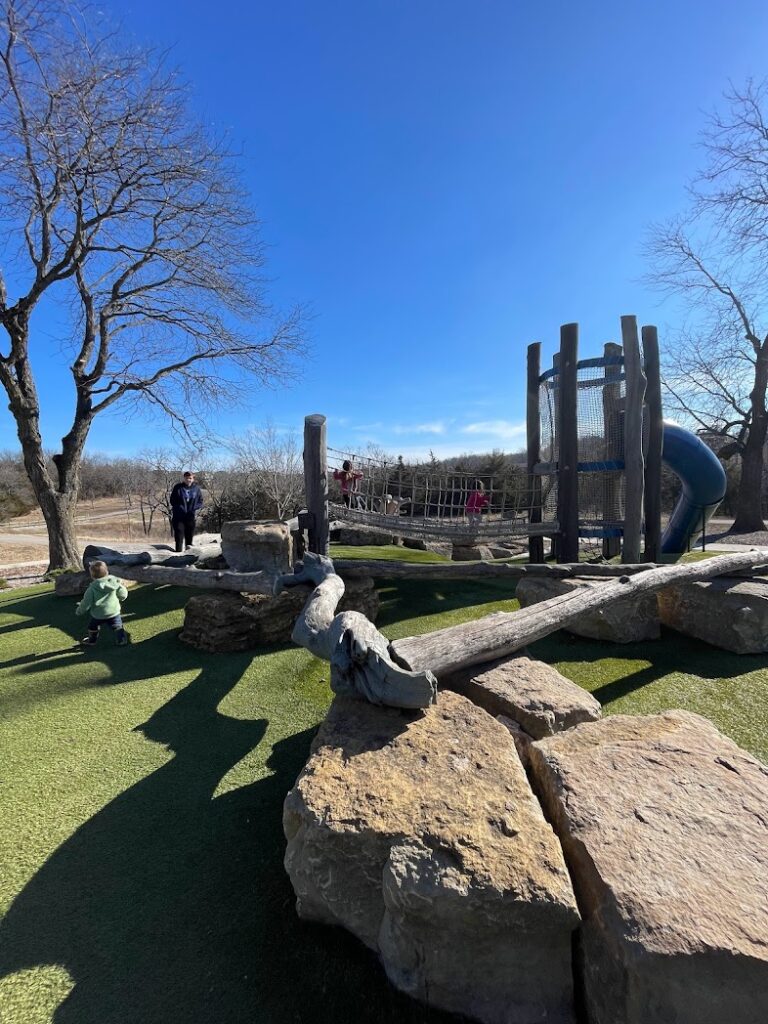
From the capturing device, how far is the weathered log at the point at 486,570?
5.01 m

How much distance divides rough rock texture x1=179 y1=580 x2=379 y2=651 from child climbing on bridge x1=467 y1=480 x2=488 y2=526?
8.51 ft

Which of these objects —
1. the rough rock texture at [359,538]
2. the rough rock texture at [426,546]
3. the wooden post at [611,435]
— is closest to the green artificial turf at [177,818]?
the wooden post at [611,435]

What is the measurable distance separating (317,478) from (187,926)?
4.20 m

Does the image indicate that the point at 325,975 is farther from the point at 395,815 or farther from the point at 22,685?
the point at 22,685

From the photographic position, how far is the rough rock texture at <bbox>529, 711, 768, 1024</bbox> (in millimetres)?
1161

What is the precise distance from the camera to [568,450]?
6.56 metres

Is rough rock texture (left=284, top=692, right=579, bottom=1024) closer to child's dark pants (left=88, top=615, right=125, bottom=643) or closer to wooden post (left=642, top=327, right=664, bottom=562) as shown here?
child's dark pants (left=88, top=615, right=125, bottom=643)

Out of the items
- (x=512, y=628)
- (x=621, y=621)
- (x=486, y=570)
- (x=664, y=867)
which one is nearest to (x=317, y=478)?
(x=486, y=570)

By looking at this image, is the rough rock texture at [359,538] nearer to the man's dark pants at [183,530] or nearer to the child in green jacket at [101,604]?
the man's dark pants at [183,530]

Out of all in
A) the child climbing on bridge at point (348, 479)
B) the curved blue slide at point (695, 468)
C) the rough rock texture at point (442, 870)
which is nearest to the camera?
the rough rock texture at point (442, 870)

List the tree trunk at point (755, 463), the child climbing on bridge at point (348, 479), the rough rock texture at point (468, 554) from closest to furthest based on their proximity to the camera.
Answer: the child climbing on bridge at point (348, 479)
the rough rock texture at point (468, 554)
the tree trunk at point (755, 463)

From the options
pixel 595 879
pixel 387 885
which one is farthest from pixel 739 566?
pixel 387 885

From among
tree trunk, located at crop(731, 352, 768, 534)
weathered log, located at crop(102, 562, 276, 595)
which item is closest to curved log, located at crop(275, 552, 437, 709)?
weathered log, located at crop(102, 562, 276, 595)

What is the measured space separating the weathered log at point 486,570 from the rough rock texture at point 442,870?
3.26m
